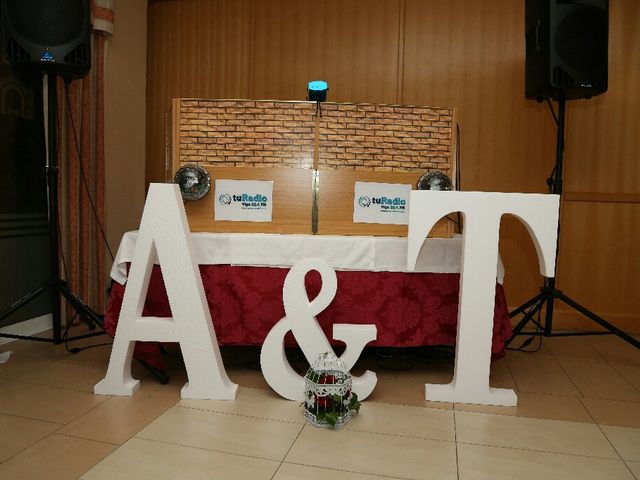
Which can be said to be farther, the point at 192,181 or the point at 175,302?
the point at 192,181

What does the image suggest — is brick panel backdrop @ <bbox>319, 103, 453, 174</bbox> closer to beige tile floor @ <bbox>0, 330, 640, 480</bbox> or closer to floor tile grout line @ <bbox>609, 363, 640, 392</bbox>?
beige tile floor @ <bbox>0, 330, 640, 480</bbox>

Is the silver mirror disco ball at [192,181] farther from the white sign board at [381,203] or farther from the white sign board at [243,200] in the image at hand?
the white sign board at [381,203]

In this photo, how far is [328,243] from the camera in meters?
1.94

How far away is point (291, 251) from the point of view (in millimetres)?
1946

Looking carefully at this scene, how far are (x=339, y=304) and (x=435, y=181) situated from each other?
1.99ft

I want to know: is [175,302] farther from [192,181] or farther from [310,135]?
[310,135]

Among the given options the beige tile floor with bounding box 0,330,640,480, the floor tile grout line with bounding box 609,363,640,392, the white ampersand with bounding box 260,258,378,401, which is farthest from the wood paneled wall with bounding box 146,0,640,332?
the white ampersand with bounding box 260,258,378,401

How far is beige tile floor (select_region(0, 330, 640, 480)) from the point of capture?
4.58 ft

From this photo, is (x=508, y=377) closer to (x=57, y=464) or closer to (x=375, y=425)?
(x=375, y=425)

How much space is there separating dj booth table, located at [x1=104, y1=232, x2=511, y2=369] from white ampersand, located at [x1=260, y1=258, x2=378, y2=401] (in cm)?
14

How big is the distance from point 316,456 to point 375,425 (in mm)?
282

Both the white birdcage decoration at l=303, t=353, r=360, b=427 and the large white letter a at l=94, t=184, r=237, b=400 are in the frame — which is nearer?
the white birdcage decoration at l=303, t=353, r=360, b=427

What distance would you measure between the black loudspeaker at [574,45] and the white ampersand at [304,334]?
1.40 metres

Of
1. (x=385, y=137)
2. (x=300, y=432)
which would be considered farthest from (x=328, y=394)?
(x=385, y=137)
